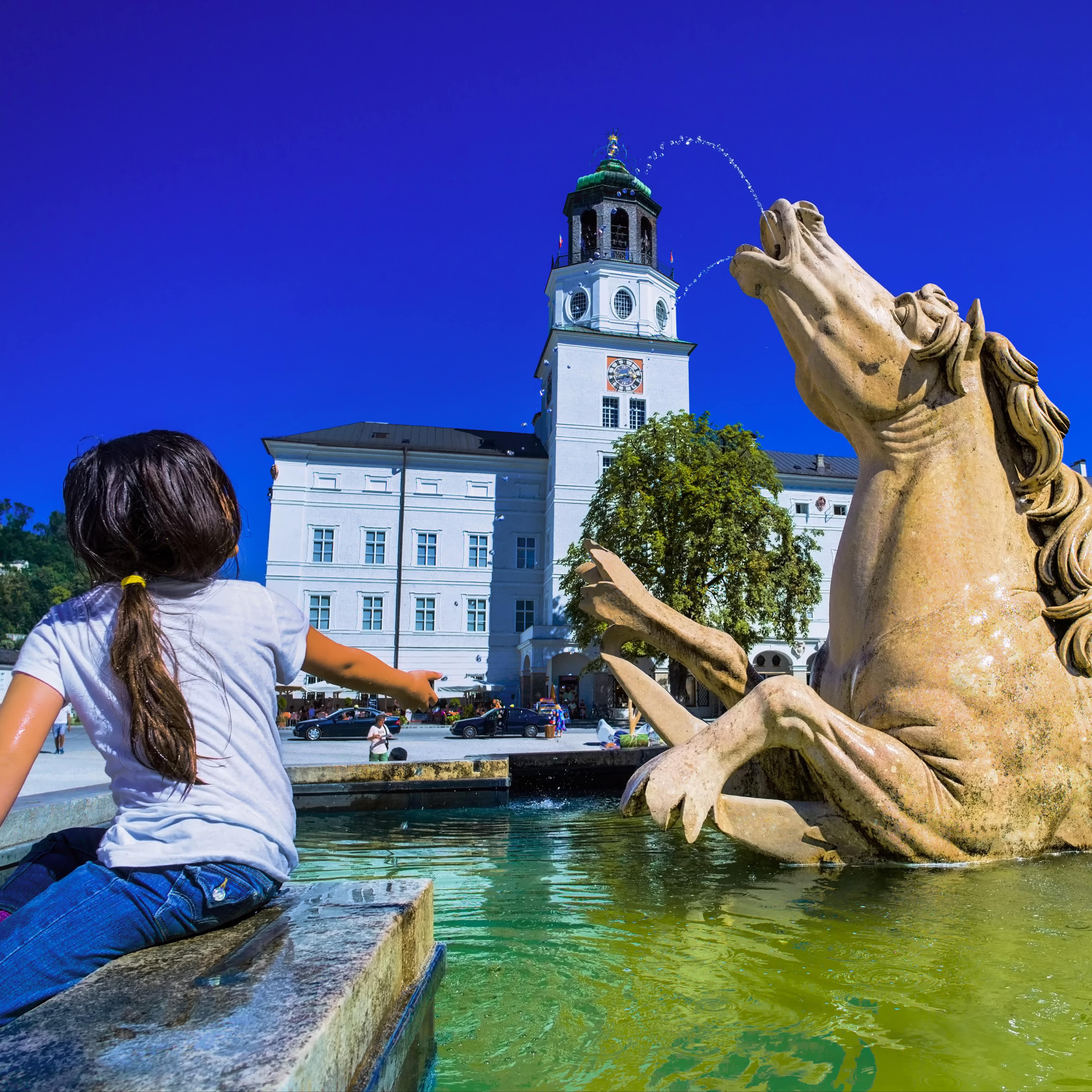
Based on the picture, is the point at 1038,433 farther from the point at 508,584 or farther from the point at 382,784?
the point at 508,584

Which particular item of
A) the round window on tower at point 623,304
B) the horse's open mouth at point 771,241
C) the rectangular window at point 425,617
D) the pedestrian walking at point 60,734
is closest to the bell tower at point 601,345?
the round window on tower at point 623,304

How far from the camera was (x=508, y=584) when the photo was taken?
4609cm

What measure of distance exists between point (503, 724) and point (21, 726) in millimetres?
25255

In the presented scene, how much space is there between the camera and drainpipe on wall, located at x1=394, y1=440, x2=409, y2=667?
146ft

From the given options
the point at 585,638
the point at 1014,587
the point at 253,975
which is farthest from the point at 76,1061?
the point at 585,638

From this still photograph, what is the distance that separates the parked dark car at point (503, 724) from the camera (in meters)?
25.7

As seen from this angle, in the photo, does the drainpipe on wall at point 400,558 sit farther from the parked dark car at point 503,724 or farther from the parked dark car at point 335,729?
the parked dark car at point 335,729

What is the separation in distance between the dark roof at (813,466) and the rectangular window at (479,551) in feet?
54.6

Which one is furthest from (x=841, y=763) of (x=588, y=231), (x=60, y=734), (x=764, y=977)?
(x=588, y=231)

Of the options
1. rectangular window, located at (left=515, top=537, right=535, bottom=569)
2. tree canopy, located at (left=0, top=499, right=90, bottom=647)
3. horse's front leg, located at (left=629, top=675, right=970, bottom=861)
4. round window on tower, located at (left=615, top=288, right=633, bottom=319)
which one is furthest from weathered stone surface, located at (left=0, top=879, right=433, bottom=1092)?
tree canopy, located at (left=0, top=499, right=90, bottom=647)

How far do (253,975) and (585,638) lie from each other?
29.9m

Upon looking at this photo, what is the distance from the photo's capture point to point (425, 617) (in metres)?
45.2

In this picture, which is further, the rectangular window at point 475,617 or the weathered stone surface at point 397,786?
the rectangular window at point 475,617

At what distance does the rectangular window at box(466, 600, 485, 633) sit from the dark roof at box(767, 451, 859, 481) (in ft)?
59.2
